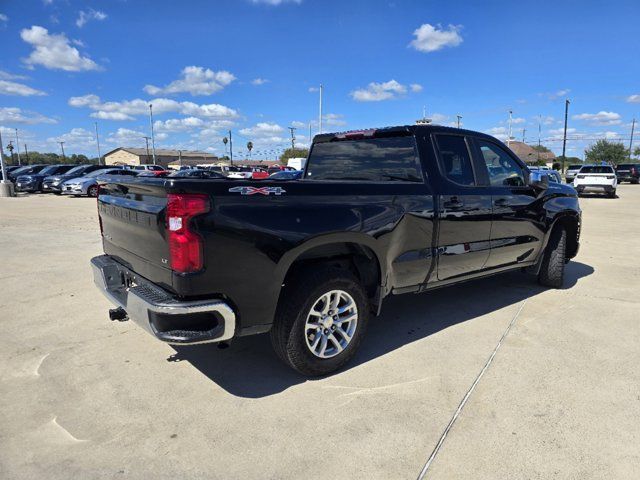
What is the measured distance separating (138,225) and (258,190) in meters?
0.91

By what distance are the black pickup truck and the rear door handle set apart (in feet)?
0.05

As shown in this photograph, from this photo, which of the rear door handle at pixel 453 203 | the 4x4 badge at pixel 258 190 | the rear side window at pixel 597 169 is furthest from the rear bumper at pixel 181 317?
the rear side window at pixel 597 169

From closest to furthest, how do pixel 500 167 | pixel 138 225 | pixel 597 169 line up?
pixel 138 225, pixel 500 167, pixel 597 169

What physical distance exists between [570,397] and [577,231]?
3.45 metres

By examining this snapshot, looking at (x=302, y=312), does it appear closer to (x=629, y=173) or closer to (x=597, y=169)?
(x=597, y=169)

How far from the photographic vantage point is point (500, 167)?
476cm

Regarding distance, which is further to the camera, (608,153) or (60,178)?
(608,153)

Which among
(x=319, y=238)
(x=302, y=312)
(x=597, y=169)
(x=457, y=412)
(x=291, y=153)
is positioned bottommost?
(x=457, y=412)

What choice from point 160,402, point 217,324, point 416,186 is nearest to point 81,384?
point 160,402

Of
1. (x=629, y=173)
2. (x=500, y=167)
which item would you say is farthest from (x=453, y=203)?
(x=629, y=173)

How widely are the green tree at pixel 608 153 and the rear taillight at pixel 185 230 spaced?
9541 centimetres

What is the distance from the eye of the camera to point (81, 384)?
327 cm

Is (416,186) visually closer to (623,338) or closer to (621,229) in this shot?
(623,338)

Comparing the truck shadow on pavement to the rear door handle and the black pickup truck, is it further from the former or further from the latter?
the rear door handle
